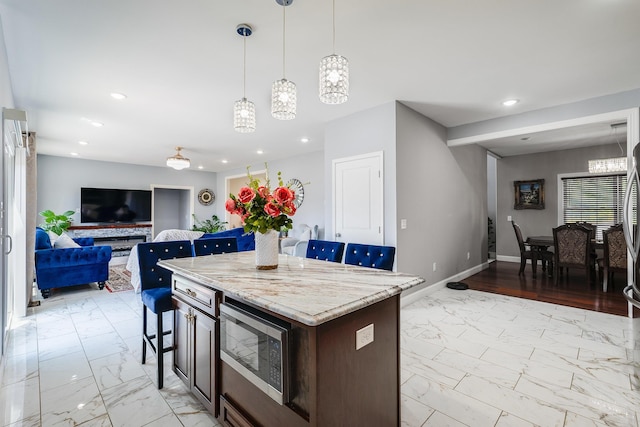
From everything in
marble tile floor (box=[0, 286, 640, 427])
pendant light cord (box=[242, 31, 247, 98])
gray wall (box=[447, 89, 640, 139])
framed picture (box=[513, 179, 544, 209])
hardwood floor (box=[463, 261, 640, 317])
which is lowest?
marble tile floor (box=[0, 286, 640, 427])

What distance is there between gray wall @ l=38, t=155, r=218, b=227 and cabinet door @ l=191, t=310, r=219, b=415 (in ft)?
24.8

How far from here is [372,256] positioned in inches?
97.3

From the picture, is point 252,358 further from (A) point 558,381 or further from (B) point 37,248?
(B) point 37,248

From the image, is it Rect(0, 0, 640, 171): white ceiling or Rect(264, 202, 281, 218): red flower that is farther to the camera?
Rect(0, 0, 640, 171): white ceiling

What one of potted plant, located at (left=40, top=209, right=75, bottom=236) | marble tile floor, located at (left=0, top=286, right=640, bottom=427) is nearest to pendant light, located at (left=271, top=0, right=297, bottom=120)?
marble tile floor, located at (left=0, top=286, right=640, bottom=427)

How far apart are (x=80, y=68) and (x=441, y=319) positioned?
15.2ft

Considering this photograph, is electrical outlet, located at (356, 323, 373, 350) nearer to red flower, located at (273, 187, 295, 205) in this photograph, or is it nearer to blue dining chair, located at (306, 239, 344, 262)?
red flower, located at (273, 187, 295, 205)

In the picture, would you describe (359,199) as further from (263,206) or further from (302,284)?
(302,284)

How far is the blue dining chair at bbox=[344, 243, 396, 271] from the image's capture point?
2361 millimetres

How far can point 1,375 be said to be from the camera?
2242 mm

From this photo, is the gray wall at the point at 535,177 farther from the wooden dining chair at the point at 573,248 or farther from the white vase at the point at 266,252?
the white vase at the point at 266,252

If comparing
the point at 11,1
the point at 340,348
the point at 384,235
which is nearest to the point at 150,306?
the point at 340,348

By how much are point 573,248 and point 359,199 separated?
12.2 feet

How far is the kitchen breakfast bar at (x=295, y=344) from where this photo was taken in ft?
3.96
